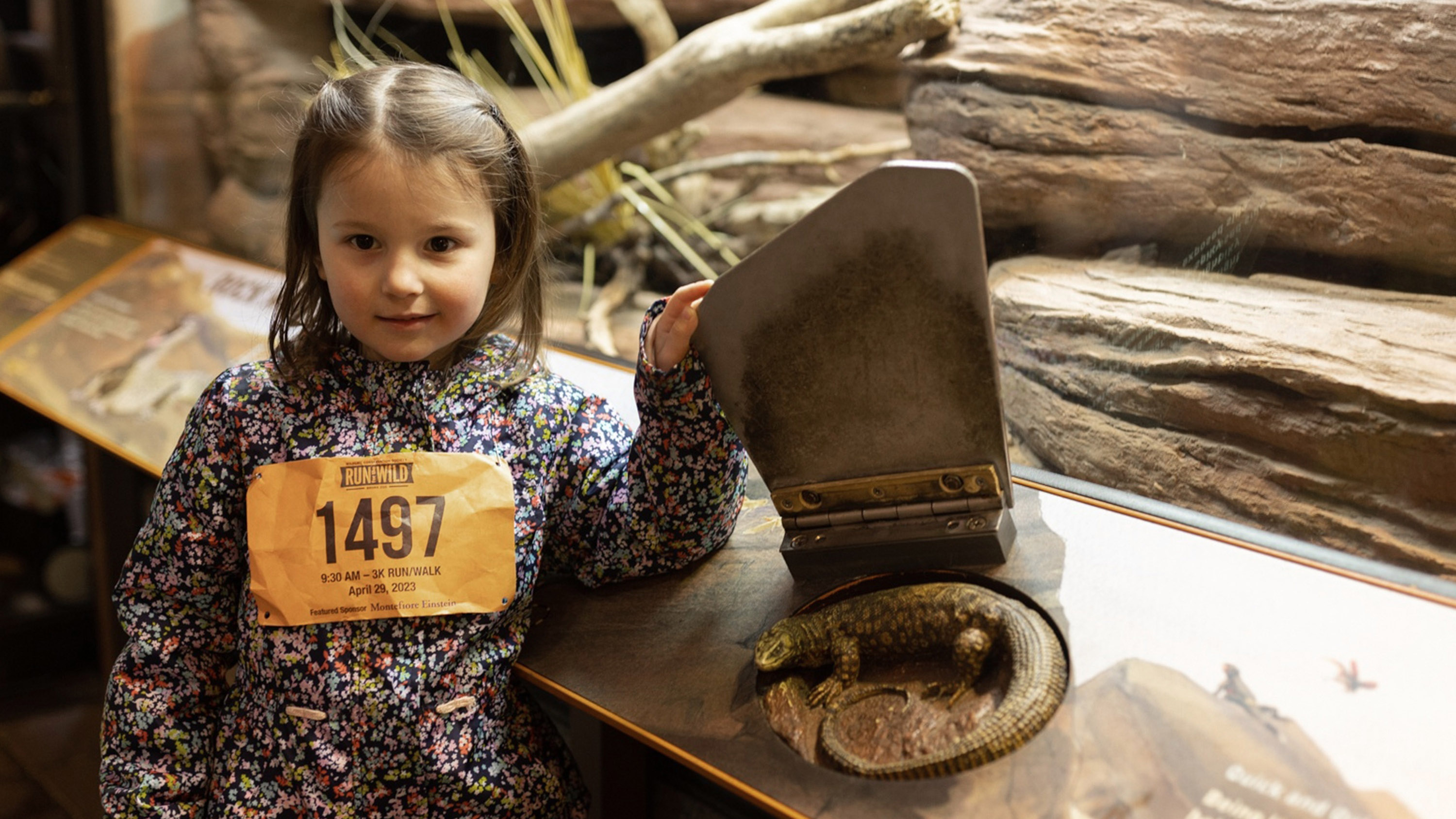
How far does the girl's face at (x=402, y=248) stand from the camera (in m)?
1.12

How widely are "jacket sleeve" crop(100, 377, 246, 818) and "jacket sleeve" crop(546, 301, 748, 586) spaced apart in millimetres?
366

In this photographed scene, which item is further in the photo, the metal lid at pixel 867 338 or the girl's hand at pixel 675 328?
the girl's hand at pixel 675 328

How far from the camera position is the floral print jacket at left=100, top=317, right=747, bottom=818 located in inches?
46.5

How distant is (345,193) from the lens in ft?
3.71

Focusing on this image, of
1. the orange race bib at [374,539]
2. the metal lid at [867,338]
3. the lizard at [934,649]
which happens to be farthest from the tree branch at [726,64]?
the lizard at [934,649]

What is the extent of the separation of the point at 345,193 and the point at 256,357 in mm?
1213

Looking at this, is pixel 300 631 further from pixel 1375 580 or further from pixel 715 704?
pixel 1375 580

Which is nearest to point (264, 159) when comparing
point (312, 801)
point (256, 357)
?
point (256, 357)

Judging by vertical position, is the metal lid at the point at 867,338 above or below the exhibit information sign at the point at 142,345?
above

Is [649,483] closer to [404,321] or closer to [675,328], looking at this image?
[675,328]

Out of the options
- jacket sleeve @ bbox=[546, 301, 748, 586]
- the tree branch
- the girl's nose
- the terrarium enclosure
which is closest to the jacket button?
jacket sleeve @ bbox=[546, 301, 748, 586]

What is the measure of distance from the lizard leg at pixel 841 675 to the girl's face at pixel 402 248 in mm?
536

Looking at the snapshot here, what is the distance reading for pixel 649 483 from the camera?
1194 millimetres

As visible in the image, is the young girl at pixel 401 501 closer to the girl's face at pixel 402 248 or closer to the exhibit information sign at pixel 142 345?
the girl's face at pixel 402 248
